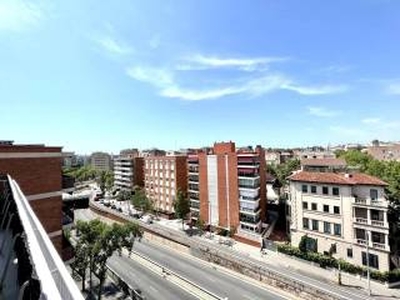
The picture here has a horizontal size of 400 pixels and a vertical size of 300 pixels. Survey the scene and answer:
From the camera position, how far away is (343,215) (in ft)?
147

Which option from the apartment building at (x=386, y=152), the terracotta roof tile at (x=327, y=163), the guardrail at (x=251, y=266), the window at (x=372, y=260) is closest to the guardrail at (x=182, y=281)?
the guardrail at (x=251, y=266)

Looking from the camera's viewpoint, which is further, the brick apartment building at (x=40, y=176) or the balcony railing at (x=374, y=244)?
the balcony railing at (x=374, y=244)

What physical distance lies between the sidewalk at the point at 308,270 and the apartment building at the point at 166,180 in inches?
957

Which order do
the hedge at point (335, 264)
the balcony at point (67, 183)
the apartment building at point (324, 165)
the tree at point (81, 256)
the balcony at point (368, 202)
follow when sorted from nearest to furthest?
the balcony at point (67, 183)
the tree at point (81, 256)
the hedge at point (335, 264)
the balcony at point (368, 202)
the apartment building at point (324, 165)

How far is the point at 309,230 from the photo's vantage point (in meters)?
48.7

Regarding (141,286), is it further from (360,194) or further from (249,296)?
(360,194)

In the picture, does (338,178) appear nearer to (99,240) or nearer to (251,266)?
(251,266)

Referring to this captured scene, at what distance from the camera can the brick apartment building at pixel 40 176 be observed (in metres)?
20.3

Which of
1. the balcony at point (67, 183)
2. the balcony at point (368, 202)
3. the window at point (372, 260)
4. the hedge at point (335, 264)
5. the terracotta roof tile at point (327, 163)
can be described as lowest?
the hedge at point (335, 264)

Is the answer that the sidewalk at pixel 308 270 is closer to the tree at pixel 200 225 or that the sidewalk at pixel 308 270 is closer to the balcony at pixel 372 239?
the balcony at pixel 372 239

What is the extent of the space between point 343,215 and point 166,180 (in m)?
49.0

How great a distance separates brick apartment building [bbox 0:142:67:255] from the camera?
2034 cm

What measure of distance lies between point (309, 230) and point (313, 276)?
8002mm

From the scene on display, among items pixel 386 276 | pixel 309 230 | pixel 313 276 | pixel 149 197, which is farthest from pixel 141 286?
pixel 149 197
